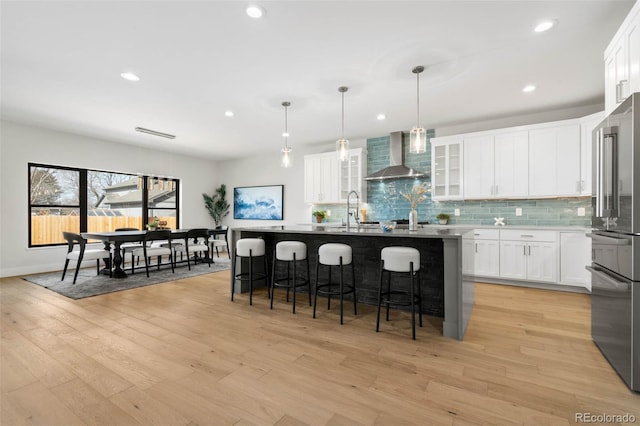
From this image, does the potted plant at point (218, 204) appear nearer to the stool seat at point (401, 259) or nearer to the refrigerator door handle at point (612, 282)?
the stool seat at point (401, 259)

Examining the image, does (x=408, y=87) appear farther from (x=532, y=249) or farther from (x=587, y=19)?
Result: (x=532, y=249)

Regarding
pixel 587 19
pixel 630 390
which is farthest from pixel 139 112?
pixel 630 390

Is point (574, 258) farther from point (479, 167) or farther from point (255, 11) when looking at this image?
point (255, 11)

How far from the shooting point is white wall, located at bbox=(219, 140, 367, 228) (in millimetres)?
7422

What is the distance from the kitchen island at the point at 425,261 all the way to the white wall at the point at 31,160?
445 centimetres

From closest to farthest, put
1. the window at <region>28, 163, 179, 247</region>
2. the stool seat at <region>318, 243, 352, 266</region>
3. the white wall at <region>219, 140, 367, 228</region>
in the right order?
1. the stool seat at <region>318, 243, 352, 266</region>
2. the window at <region>28, 163, 179, 247</region>
3. the white wall at <region>219, 140, 367, 228</region>

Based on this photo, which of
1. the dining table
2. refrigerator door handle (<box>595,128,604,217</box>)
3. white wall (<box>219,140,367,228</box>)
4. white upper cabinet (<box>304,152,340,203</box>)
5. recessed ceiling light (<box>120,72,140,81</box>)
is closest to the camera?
refrigerator door handle (<box>595,128,604,217</box>)

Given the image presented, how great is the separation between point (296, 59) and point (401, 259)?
7.75ft

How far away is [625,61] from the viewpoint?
A: 2.29 metres

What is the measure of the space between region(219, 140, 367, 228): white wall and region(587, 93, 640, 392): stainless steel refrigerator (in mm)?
4556

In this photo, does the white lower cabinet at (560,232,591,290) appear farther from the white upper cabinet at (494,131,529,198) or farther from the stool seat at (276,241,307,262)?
the stool seat at (276,241,307,262)

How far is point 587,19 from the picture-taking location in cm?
251

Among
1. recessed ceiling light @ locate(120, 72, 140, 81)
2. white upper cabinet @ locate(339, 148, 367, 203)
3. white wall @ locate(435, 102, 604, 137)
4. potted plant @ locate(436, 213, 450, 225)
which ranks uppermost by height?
recessed ceiling light @ locate(120, 72, 140, 81)

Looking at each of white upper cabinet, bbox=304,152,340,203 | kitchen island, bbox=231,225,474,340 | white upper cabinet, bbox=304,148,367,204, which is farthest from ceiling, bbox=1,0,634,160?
kitchen island, bbox=231,225,474,340
